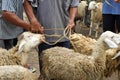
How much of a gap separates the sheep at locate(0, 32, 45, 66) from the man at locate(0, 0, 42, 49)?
0.48 ft

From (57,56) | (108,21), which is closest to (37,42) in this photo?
(57,56)

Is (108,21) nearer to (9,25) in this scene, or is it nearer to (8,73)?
(9,25)

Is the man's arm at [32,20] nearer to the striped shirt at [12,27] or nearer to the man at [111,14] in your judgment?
the striped shirt at [12,27]

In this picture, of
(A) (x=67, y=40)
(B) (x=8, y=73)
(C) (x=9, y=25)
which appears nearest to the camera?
(B) (x=8, y=73)

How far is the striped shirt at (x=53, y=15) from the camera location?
441 cm

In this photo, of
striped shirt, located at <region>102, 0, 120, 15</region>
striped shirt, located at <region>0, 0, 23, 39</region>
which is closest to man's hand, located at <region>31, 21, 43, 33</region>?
striped shirt, located at <region>0, 0, 23, 39</region>

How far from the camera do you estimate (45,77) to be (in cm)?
434

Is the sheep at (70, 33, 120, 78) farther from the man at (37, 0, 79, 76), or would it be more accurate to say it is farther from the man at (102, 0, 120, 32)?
the man at (102, 0, 120, 32)

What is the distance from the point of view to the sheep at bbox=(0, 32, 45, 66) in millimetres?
4023

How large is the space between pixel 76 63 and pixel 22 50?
0.64 m

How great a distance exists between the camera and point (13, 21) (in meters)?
4.12

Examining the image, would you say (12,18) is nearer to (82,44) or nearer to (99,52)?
(99,52)

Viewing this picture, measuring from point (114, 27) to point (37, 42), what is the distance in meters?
1.99

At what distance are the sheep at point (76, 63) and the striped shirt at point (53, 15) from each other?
281 mm
